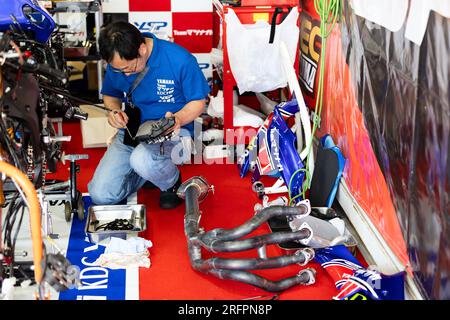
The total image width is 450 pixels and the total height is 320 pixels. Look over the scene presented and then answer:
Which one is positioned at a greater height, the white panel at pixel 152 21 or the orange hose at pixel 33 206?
the white panel at pixel 152 21

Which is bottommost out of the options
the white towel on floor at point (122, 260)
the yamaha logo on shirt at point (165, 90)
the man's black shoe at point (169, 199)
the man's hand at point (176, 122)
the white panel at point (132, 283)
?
the white panel at point (132, 283)

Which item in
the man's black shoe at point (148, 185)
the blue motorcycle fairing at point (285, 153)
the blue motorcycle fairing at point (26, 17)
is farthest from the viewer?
the man's black shoe at point (148, 185)

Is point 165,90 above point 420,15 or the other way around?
the other way around

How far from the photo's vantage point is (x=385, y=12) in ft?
9.82

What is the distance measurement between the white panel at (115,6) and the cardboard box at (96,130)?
3.47ft

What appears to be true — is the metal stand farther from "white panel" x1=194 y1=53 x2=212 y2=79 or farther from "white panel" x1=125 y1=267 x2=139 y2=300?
"white panel" x1=194 y1=53 x2=212 y2=79

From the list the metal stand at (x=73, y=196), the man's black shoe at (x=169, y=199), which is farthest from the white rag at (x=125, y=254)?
the man's black shoe at (x=169, y=199)

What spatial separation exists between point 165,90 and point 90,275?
1.19 meters

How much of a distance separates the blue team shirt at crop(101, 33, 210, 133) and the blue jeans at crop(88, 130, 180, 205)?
0.75 ft

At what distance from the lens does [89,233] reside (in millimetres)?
3486

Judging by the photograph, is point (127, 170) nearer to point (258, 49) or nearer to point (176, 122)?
point (176, 122)

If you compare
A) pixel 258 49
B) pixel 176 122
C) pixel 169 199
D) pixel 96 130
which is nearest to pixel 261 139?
pixel 258 49

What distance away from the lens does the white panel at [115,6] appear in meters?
5.47

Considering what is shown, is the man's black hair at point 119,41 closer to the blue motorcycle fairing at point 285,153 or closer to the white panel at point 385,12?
the blue motorcycle fairing at point 285,153
